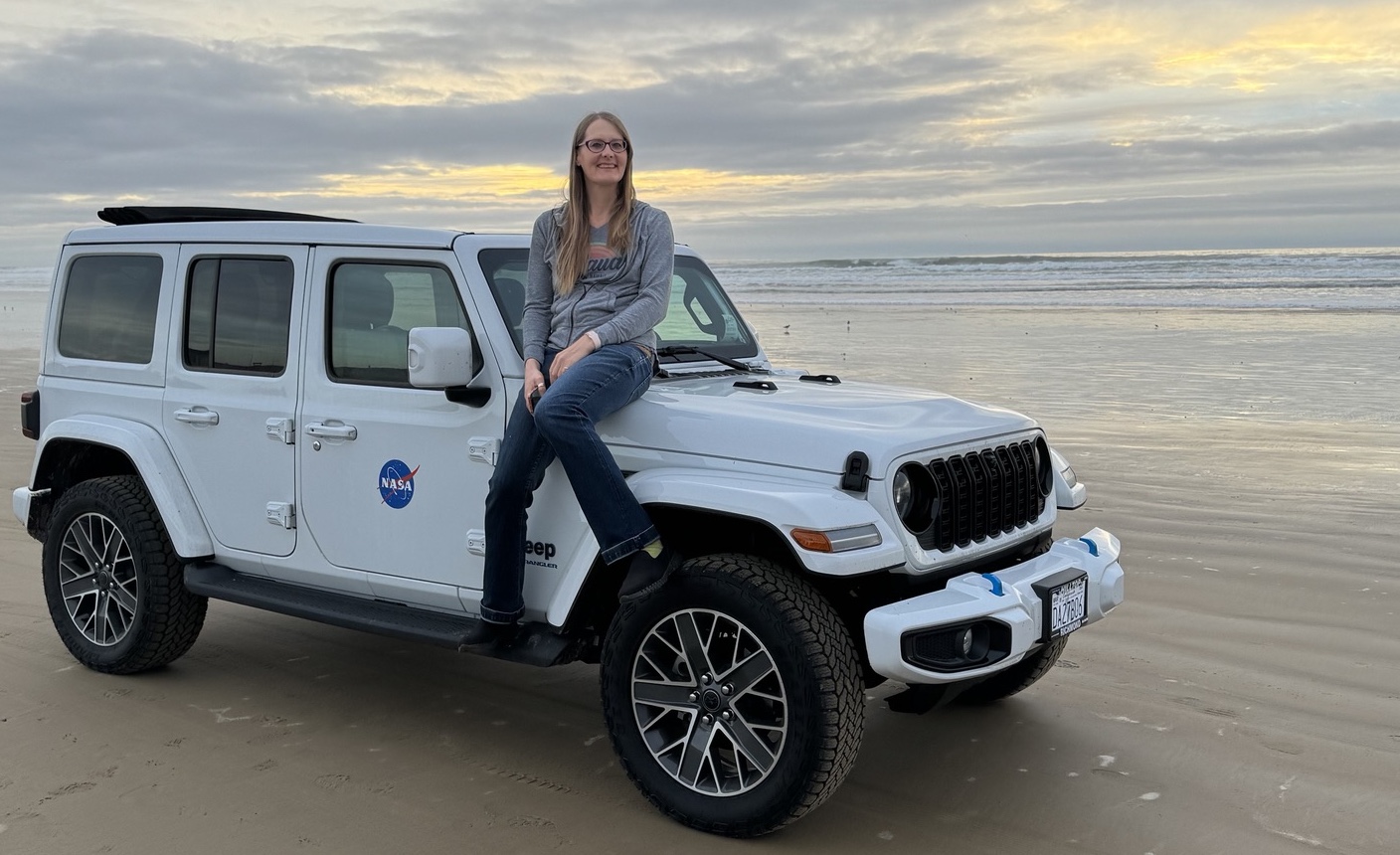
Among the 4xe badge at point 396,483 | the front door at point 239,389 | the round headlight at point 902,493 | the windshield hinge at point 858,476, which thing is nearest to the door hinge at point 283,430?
the front door at point 239,389

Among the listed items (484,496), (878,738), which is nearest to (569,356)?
(484,496)

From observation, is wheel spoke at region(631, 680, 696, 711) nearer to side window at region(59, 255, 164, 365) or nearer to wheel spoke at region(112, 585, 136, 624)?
wheel spoke at region(112, 585, 136, 624)

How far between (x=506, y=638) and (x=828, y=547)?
128cm

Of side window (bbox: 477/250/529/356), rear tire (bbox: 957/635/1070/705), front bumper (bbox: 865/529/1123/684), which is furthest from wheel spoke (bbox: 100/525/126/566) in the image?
rear tire (bbox: 957/635/1070/705)

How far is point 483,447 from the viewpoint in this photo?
13.9ft

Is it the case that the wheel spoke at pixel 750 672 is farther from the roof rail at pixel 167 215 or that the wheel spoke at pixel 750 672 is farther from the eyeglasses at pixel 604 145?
the roof rail at pixel 167 215

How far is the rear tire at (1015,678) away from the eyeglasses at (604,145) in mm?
2329

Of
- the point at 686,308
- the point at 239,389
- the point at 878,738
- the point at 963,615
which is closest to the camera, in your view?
the point at 963,615

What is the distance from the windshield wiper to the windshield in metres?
0.01

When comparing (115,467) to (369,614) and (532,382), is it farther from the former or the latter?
(532,382)

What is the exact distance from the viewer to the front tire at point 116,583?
5.12 metres

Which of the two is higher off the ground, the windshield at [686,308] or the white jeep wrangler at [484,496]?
the windshield at [686,308]

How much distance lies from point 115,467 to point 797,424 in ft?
11.1

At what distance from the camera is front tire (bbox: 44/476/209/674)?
16.8ft
